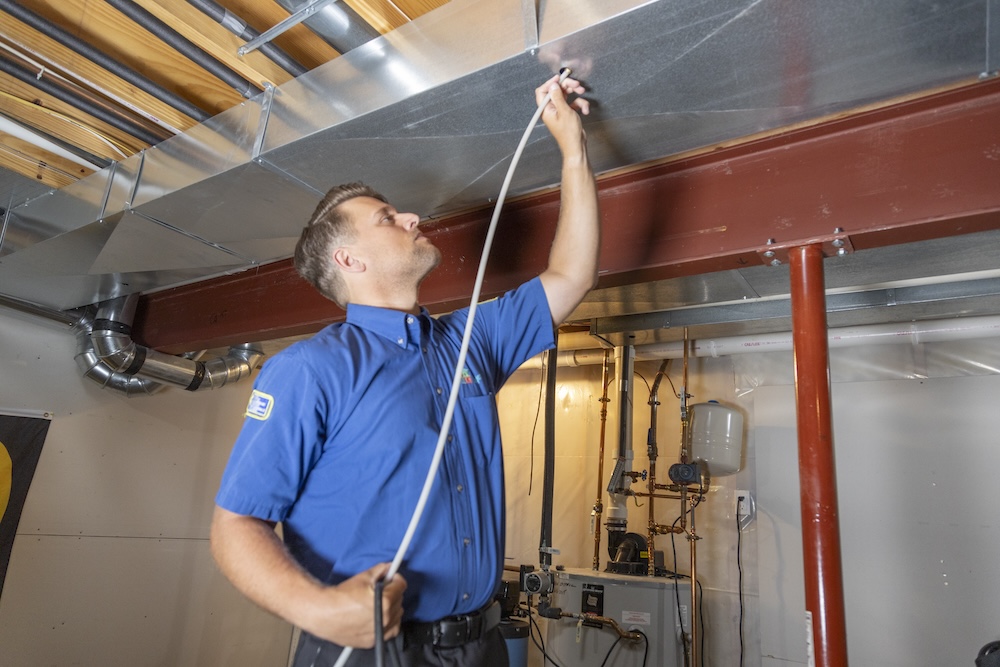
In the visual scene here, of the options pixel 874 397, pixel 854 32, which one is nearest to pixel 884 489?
pixel 874 397

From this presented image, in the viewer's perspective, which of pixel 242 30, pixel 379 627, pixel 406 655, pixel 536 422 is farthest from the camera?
pixel 536 422

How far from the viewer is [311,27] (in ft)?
4.96

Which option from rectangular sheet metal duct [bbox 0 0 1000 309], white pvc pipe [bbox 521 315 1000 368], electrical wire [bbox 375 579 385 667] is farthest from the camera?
white pvc pipe [bbox 521 315 1000 368]

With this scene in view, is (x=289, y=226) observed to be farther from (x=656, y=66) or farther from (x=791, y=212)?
(x=791, y=212)

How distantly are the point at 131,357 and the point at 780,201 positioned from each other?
2893mm

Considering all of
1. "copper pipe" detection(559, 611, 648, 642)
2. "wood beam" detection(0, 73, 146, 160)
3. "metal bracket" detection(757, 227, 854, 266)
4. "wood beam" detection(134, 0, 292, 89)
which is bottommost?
"copper pipe" detection(559, 611, 648, 642)

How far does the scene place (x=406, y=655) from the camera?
96 centimetres

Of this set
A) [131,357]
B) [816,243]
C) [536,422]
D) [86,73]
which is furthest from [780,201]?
[131,357]

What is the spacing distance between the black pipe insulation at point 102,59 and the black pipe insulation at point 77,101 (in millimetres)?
186

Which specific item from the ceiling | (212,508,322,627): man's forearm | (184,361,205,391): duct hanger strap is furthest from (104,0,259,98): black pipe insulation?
(184,361,205,391): duct hanger strap

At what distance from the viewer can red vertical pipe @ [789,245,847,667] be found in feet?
4.32

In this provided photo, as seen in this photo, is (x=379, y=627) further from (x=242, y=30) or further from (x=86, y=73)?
(x=86, y=73)

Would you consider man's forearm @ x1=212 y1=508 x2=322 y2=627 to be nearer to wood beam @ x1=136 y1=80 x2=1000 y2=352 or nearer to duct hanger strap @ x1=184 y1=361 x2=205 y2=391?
wood beam @ x1=136 y1=80 x2=1000 y2=352

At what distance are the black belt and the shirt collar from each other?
0.48 m
